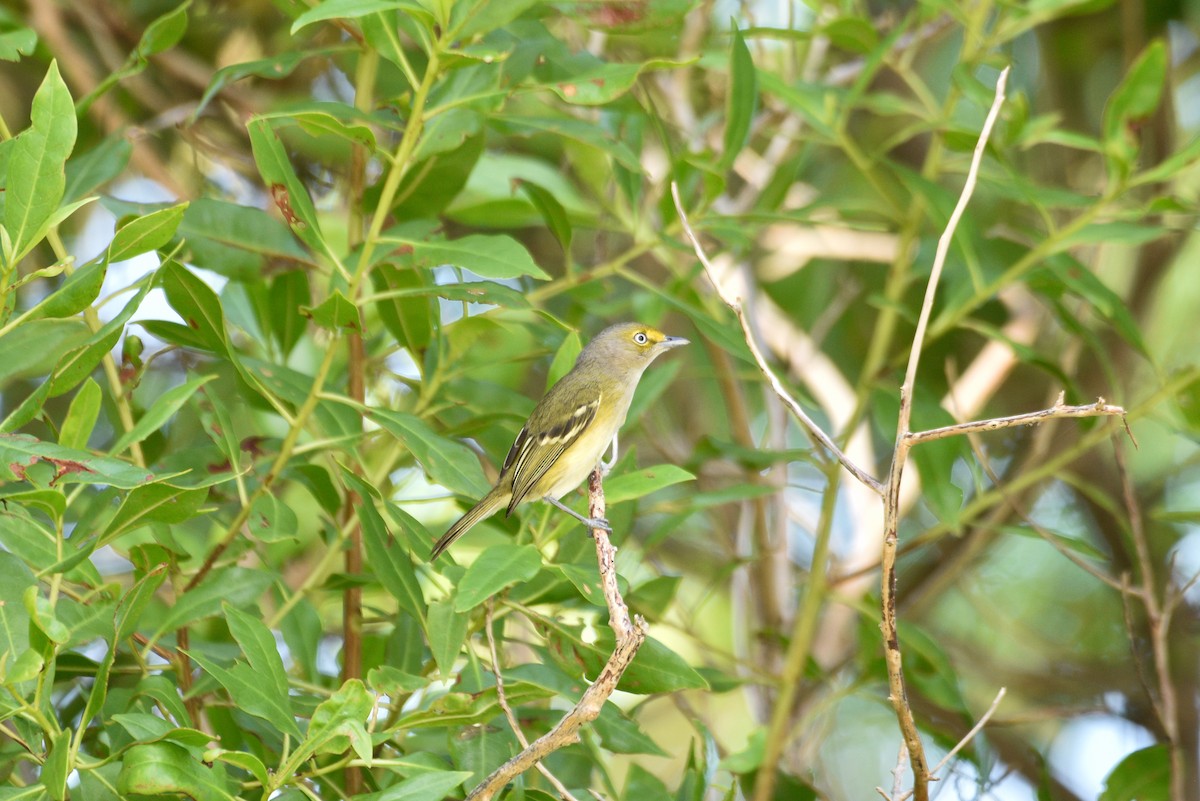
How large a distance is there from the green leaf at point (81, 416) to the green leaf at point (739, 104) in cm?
162

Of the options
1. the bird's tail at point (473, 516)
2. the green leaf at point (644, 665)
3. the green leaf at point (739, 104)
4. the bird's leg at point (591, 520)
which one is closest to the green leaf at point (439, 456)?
the bird's leg at point (591, 520)

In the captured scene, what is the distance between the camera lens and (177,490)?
2.04m

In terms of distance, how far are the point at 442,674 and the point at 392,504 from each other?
0.33 meters

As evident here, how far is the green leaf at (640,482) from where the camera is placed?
2424 mm

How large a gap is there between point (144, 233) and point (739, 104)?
5.39 ft

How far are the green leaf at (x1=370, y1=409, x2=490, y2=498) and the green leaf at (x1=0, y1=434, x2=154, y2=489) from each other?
0.54 meters

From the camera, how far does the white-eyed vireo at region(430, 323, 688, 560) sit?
322cm

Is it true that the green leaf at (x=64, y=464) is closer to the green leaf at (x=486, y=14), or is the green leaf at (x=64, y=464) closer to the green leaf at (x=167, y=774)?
the green leaf at (x=167, y=774)

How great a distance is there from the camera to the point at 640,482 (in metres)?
2.47

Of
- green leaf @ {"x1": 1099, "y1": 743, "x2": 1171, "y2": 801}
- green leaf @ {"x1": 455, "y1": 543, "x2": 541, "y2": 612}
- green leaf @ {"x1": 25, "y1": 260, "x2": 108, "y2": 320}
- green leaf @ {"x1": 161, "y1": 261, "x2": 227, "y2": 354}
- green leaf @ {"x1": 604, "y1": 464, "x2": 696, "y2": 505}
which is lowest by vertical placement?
green leaf @ {"x1": 1099, "y1": 743, "x2": 1171, "y2": 801}

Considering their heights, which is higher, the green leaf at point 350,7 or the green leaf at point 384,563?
the green leaf at point 350,7

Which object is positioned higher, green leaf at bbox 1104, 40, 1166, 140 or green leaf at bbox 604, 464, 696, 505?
green leaf at bbox 1104, 40, 1166, 140

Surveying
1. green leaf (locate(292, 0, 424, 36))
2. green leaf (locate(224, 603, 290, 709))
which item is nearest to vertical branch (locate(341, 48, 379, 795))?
green leaf (locate(224, 603, 290, 709))

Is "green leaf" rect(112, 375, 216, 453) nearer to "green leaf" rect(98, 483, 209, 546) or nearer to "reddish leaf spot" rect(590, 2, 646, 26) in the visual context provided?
"green leaf" rect(98, 483, 209, 546)
